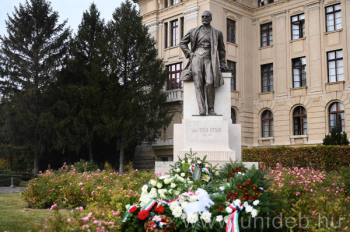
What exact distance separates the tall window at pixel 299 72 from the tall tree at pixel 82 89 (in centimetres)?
1702

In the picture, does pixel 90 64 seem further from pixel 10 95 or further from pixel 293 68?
pixel 293 68

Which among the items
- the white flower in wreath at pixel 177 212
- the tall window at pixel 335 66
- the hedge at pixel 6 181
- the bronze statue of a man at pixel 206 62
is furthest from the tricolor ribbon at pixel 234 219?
the tall window at pixel 335 66

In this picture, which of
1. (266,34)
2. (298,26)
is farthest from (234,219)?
(266,34)

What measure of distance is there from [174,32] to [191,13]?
2.91 metres

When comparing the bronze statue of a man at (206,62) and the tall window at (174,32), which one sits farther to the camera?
the tall window at (174,32)

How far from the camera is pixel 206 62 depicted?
10.4 meters

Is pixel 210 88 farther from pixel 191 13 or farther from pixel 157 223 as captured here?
pixel 191 13

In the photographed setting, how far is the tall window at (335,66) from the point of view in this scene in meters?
32.1

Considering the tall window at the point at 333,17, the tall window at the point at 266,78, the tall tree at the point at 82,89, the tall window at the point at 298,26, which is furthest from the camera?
the tall window at the point at 266,78

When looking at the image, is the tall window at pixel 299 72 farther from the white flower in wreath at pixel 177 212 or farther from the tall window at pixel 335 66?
the white flower in wreath at pixel 177 212

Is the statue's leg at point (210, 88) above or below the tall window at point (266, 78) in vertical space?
below

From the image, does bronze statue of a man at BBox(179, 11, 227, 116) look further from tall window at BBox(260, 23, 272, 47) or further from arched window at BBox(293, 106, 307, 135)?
tall window at BBox(260, 23, 272, 47)

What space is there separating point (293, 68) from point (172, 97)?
11426 mm

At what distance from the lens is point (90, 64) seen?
33.2m
